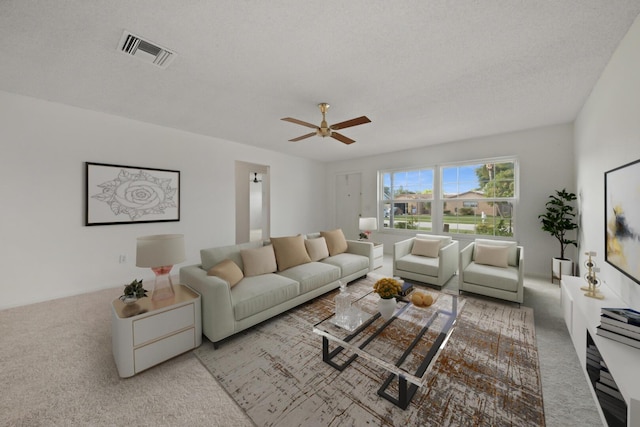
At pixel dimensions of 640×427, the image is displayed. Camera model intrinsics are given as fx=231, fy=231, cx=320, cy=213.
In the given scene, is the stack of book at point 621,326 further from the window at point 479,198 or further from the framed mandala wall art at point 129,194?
the framed mandala wall art at point 129,194

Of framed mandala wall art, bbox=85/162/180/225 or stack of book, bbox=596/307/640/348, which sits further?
framed mandala wall art, bbox=85/162/180/225

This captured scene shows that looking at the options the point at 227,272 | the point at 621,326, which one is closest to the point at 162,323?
the point at 227,272

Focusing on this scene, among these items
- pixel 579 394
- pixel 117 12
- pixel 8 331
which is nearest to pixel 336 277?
pixel 579 394

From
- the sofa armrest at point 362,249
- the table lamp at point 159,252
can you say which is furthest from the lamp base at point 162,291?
the sofa armrest at point 362,249

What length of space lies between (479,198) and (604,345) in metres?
3.93

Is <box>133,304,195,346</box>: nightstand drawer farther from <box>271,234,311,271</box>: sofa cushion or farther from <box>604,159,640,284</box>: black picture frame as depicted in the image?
<box>604,159,640,284</box>: black picture frame

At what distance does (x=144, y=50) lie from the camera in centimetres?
207

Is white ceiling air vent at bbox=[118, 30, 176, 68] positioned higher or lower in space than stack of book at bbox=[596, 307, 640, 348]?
higher

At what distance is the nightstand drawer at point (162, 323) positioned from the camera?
1.80 metres

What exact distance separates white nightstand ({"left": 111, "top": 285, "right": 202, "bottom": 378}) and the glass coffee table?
45.1 inches

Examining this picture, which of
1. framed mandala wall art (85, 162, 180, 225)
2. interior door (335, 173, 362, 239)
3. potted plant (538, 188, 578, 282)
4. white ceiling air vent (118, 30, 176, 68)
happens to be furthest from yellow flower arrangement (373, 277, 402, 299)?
interior door (335, 173, 362, 239)

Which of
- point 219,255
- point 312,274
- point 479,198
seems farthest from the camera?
point 479,198

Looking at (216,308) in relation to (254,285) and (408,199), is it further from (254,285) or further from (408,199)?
(408,199)

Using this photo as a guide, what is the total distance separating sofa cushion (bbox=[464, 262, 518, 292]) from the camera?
2939 mm
